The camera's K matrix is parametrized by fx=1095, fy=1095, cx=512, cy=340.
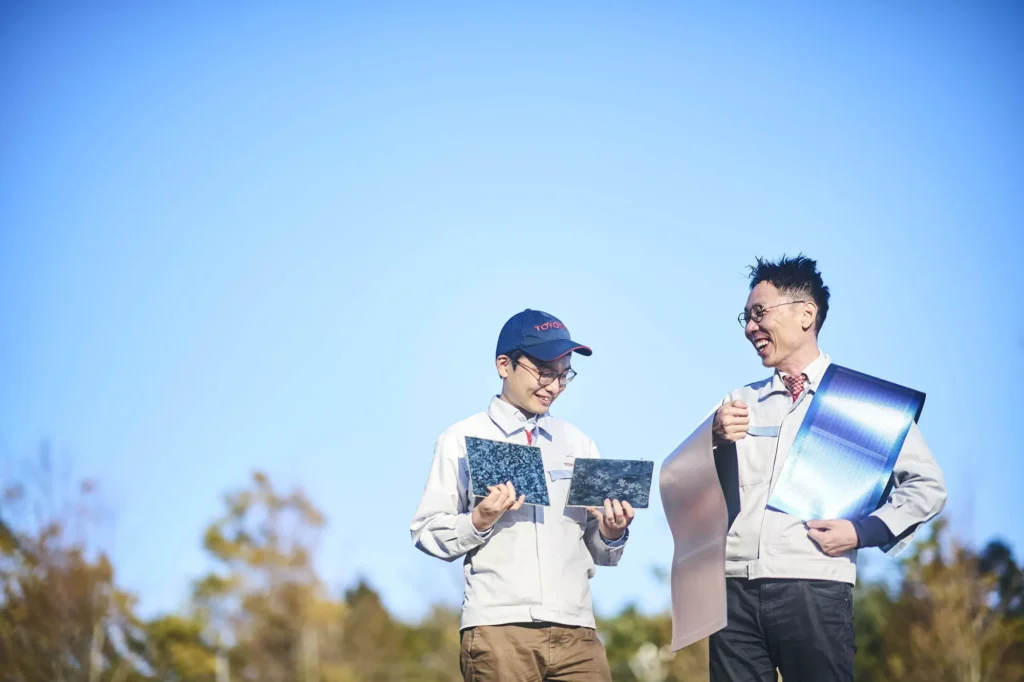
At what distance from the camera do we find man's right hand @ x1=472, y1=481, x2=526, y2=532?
12.9ft

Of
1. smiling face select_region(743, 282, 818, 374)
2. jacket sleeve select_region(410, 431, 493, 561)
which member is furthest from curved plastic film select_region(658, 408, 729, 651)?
jacket sleeve select_region(410, 431, 493, 561)

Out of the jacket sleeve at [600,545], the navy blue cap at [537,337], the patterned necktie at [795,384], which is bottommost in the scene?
the jacket sleeve at [600,545]

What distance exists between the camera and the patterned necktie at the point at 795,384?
4.21m

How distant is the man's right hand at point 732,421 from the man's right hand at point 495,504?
76 cm

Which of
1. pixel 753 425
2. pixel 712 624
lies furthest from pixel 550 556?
pixel 753 425

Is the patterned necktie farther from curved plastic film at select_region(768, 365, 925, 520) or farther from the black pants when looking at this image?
the black pants

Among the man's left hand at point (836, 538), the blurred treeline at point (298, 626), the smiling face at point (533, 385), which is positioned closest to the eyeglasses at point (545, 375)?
the smiling face at point (533, 385)

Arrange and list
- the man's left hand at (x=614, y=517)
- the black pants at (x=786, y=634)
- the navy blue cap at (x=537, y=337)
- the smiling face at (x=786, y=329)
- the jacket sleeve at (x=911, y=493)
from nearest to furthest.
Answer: the black pants at (x=786, y=634)
the jacket sleeve at (x=911, y=493)
the man's left hand at (x=614, y=517)
the smiling face at (x=786, y=329)
the navy blue cap at (x=537, y=337)

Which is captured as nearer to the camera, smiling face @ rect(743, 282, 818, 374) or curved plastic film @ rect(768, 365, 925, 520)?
curved plastic film @ rect(768, 365, 925, 520)

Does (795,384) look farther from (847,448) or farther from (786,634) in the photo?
(786,634)

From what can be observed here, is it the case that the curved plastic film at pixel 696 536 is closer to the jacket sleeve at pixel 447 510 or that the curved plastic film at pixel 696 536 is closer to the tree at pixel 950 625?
the jacket sleeve at pixel 447 510

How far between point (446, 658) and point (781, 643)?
24.4 metres

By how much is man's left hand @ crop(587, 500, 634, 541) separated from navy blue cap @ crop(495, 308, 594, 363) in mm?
649

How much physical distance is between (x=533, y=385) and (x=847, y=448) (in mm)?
1251
